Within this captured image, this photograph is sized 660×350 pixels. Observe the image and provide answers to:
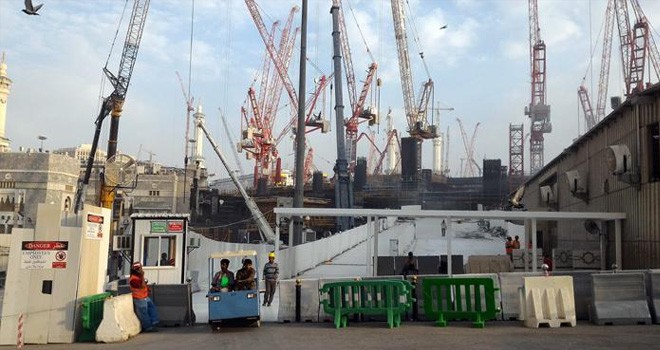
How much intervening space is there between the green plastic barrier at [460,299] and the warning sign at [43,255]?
732 cm

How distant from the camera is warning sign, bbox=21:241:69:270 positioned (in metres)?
11.6

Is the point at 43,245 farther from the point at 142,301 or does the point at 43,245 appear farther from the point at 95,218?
the point at 142,301

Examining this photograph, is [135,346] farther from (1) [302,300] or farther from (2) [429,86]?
(2) [429,86]

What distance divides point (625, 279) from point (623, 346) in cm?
317

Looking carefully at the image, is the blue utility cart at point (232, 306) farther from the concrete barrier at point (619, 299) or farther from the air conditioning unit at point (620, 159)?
the air conditioning unit at point (620, 159)

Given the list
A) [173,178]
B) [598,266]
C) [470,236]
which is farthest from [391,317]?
[173,178]

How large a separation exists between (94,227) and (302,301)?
4745 millimetres

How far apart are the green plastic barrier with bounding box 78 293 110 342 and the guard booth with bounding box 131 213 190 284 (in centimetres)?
552

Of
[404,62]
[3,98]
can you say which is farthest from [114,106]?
[3,98]

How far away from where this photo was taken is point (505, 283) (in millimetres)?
13328

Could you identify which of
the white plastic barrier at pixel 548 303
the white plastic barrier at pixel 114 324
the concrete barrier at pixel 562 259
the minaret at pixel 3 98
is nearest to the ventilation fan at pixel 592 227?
the concrete barrier at pixel 562 259

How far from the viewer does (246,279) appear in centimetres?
1255

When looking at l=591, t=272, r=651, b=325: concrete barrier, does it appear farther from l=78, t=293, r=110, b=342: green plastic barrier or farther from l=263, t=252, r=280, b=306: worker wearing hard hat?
l=78, t=293, r=110, b=342: green plastic barrier

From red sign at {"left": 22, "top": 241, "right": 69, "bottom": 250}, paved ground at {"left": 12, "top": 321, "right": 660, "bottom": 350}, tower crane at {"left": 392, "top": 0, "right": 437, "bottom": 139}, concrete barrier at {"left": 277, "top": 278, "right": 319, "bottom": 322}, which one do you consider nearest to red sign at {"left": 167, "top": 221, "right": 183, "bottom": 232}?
paved ground at {"left": 12, "top": 321, "right": 660, "bottom": 350}
